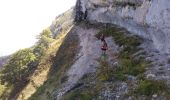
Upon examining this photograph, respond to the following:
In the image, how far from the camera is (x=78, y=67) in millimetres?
64562

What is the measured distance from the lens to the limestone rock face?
1858 inches

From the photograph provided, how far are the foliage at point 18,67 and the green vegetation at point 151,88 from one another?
2134 inches

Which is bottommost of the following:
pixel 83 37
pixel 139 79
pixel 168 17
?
pixel 83 37

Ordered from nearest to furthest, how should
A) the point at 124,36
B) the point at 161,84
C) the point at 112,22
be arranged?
the point at 161,84 → the point at 124,36 → the point at 112,22

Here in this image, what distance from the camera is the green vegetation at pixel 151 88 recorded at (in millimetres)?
40219

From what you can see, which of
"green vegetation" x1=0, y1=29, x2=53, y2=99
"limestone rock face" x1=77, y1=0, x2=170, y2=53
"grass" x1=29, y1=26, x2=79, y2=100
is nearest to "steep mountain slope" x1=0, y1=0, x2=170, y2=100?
"limestone rock face" x1=77, y1=0, x2=170, y2=53

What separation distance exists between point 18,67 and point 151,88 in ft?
187

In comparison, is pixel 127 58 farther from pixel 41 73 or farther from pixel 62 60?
pixel 41 73

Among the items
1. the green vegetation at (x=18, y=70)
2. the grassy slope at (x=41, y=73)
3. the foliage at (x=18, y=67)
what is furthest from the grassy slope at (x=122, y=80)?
the foliage at (x=18, y=67)

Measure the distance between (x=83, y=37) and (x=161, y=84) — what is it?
4555 cm

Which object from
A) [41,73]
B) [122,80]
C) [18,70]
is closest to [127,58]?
[122,80]

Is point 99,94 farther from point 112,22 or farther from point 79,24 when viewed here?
point 79,24

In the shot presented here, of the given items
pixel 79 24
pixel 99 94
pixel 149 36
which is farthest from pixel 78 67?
pixel 79 24

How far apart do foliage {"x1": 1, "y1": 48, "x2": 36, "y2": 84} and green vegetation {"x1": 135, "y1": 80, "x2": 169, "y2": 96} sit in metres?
54.2
